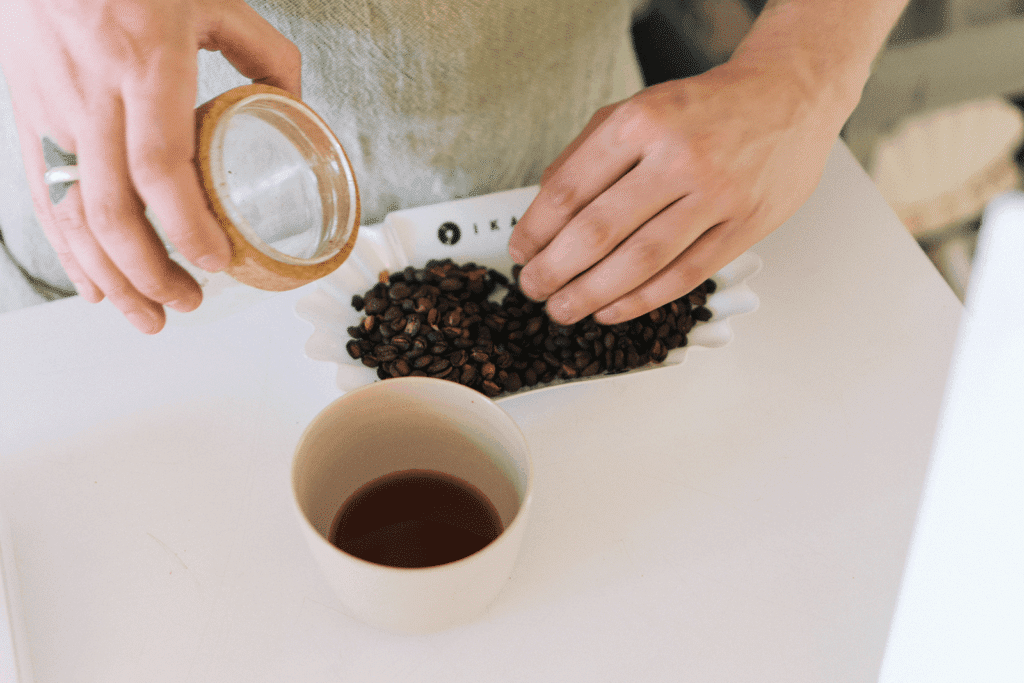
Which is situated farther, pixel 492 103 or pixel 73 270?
pixel 492 103

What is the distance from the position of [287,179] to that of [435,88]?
35 centimetres

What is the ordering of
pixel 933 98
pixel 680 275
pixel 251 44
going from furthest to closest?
pixel 933 98 → pixel 680 275 → pixel 251 44

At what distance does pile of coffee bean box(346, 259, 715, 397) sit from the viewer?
69 centimetres

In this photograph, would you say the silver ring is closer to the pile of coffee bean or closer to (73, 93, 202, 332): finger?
(73, 93, 202, 332): finger

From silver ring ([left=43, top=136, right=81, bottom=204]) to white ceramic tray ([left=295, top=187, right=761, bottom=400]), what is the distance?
0.23 meters

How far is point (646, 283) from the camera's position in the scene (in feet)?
2.20

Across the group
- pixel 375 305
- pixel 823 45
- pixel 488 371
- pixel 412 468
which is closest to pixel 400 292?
pixel 375 305

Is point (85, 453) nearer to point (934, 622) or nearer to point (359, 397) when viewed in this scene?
point (359, 397)

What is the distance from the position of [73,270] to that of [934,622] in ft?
2.62

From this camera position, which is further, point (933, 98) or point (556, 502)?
point (933, 98)

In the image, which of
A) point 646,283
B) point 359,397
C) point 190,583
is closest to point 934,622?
point 646,283

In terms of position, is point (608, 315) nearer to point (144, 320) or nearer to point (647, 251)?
point (647, 251)

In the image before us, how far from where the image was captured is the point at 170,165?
447mm

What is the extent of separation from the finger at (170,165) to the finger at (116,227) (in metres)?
0.02
